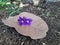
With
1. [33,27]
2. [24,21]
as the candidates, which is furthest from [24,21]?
[33,27]

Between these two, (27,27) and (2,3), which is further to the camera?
(2,3)

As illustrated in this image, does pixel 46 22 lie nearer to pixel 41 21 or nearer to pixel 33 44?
pixel 41 21

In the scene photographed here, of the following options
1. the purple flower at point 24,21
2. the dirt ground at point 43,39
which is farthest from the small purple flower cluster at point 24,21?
the dirt ground at point 43,39

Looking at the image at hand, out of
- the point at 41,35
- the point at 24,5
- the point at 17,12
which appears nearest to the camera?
the point at 41,35

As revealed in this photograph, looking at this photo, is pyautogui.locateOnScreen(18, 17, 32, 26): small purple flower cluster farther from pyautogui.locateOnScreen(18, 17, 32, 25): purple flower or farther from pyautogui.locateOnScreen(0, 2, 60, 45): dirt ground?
pyautogui.locateOnScreen(0, 2, 60, 45): dirt ground

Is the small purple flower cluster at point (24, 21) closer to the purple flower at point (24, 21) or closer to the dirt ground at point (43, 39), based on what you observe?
the purple flower at point (24, 21)

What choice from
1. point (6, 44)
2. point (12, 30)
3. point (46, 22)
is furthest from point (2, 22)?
point (46, 22)

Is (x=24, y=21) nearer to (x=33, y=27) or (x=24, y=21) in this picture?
(x=24, y=21)

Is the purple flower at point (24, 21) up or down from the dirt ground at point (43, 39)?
up
